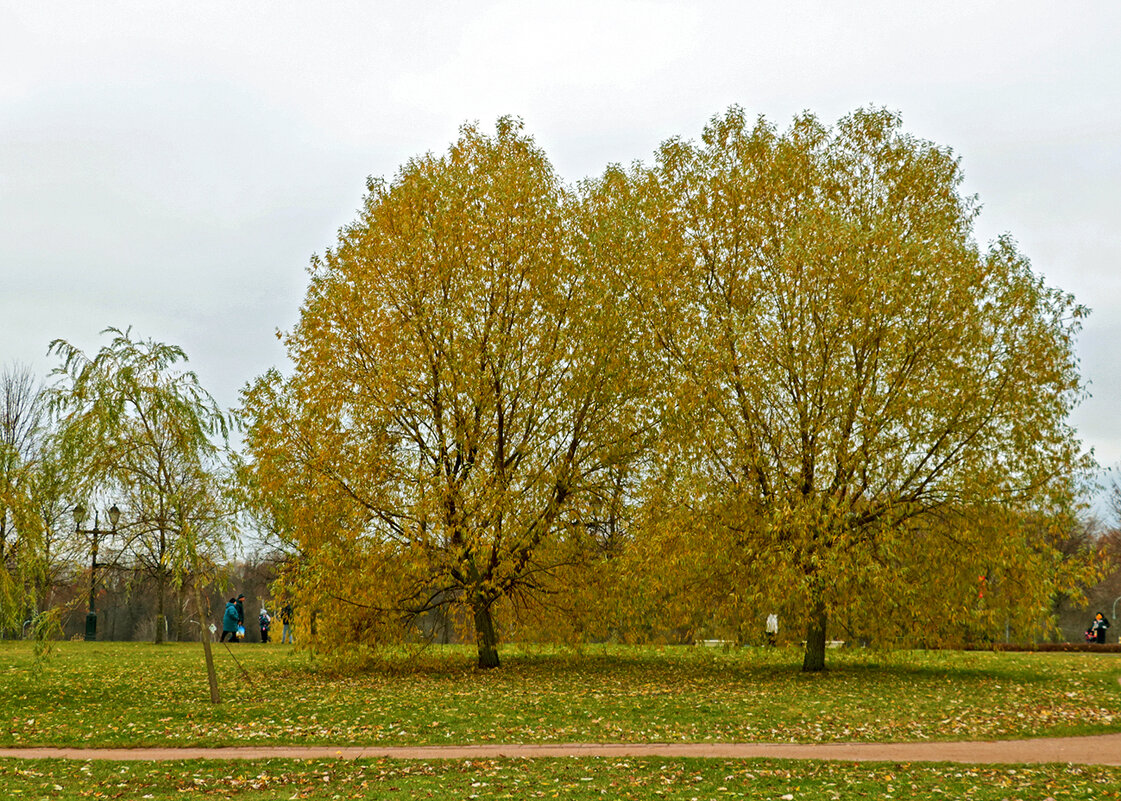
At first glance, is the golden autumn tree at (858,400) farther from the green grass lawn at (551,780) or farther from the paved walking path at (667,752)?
the green grass lawn at (551,780)

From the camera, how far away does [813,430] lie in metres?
19.1

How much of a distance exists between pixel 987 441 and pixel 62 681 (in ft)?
63.1

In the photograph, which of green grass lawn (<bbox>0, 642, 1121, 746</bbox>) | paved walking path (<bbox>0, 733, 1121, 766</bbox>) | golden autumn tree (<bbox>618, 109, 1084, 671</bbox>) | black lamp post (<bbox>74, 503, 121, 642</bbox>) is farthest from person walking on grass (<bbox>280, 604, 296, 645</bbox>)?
paved walking path (<bbox>0, 733, 1121, 766</bbox>)

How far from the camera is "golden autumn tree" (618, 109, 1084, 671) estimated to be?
730 inches

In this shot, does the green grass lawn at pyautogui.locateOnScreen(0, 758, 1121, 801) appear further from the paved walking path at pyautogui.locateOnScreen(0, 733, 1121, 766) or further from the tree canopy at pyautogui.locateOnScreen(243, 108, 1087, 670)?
the tree canopy at pyautogui.locateOnScreen(243, 108, 1087, 670)

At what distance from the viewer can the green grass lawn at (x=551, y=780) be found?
9.31m

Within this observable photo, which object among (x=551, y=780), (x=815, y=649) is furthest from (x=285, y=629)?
(x=551, y=780)

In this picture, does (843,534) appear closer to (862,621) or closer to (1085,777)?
(862,621)

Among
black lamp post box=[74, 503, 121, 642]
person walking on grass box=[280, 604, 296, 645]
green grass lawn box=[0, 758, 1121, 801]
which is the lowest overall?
person walking on grass box=[280, 604, 296, 645]

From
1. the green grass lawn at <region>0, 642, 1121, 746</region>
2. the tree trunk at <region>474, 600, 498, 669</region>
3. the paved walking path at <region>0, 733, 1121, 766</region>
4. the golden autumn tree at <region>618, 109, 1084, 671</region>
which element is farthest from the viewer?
the tree trunk at <region>474, 600, 498, 669</region>

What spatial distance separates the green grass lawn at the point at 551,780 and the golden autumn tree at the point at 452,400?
358 inches

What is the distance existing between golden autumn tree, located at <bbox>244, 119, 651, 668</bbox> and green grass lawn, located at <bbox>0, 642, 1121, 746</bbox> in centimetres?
239

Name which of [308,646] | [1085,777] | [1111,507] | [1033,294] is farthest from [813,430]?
[1111,507]

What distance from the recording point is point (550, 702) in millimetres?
15570
